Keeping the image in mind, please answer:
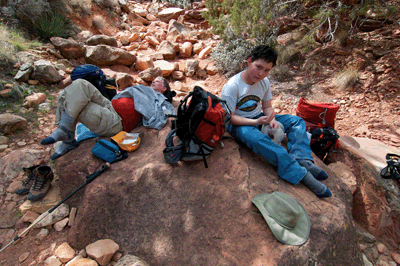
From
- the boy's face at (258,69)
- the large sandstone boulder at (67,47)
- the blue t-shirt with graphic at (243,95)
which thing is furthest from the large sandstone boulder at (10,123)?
the boy's face at (258,69)

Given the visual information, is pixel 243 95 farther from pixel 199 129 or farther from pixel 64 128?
pixel 64 128

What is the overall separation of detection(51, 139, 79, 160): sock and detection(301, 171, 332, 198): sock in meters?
2.92

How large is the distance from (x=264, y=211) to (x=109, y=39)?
720 cm

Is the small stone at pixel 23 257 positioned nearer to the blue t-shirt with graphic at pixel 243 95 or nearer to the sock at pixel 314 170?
the blue t-shirt with graphic at pixel 243 95

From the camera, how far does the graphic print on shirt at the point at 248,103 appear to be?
8.23ft

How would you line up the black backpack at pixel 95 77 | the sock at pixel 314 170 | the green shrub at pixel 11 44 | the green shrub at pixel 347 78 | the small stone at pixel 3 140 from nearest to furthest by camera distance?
the sock at pixel 314 170, the black backpack at pixel 95 77, the small stone at pixel 3 140, the green shrub at pixel 11 44, the green shrub at pixel 347 78

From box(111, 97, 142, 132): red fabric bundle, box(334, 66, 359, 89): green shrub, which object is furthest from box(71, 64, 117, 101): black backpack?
box(334, 66, 359, 89): green shrub

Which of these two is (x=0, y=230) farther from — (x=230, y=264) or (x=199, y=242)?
(x=230, y=264)

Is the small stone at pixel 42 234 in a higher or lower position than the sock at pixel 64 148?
lower

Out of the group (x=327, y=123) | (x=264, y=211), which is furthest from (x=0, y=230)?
(x=327, y=123)

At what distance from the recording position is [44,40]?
19.8 ft

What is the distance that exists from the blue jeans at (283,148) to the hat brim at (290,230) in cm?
44

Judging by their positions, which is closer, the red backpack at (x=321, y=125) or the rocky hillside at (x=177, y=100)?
the rocky hillside at (x=177, y=100)

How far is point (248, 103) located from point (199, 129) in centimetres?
78
